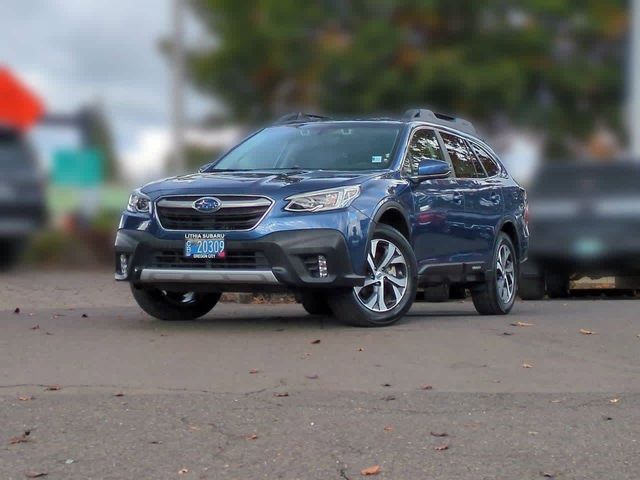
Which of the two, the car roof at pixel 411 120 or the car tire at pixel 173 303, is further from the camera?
the car roof at pixel 411 120

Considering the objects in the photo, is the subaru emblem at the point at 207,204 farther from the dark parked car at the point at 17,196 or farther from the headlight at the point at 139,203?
the dark parked car at the point at 17,196

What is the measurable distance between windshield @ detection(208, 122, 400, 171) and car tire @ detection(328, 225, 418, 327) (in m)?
0.80

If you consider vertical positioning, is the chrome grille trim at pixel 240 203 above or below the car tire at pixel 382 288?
above

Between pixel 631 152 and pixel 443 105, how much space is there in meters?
2.94

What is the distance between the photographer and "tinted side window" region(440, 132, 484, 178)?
40.2 feet

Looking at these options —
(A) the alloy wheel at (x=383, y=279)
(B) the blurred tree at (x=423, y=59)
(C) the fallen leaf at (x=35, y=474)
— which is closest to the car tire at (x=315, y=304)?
(A) the alloy wheel at (x=383, y=279)

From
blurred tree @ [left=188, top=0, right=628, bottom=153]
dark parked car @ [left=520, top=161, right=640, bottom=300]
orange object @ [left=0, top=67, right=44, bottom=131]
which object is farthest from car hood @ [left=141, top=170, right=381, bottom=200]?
blurred tree @ [left=188, top=0, right=628, bottom=153]

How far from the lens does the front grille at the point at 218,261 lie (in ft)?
32.6

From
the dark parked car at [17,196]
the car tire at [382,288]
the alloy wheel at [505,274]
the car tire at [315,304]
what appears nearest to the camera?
the car tire at [382,288]

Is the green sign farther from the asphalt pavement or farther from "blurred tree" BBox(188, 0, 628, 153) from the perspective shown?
the asphalt pavement

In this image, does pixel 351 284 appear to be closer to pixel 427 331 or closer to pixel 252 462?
pixel 427 331

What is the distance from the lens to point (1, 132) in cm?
1401

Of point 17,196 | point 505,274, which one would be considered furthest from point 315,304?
point 17,196

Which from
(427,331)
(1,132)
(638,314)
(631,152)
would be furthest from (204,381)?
(631,152)
